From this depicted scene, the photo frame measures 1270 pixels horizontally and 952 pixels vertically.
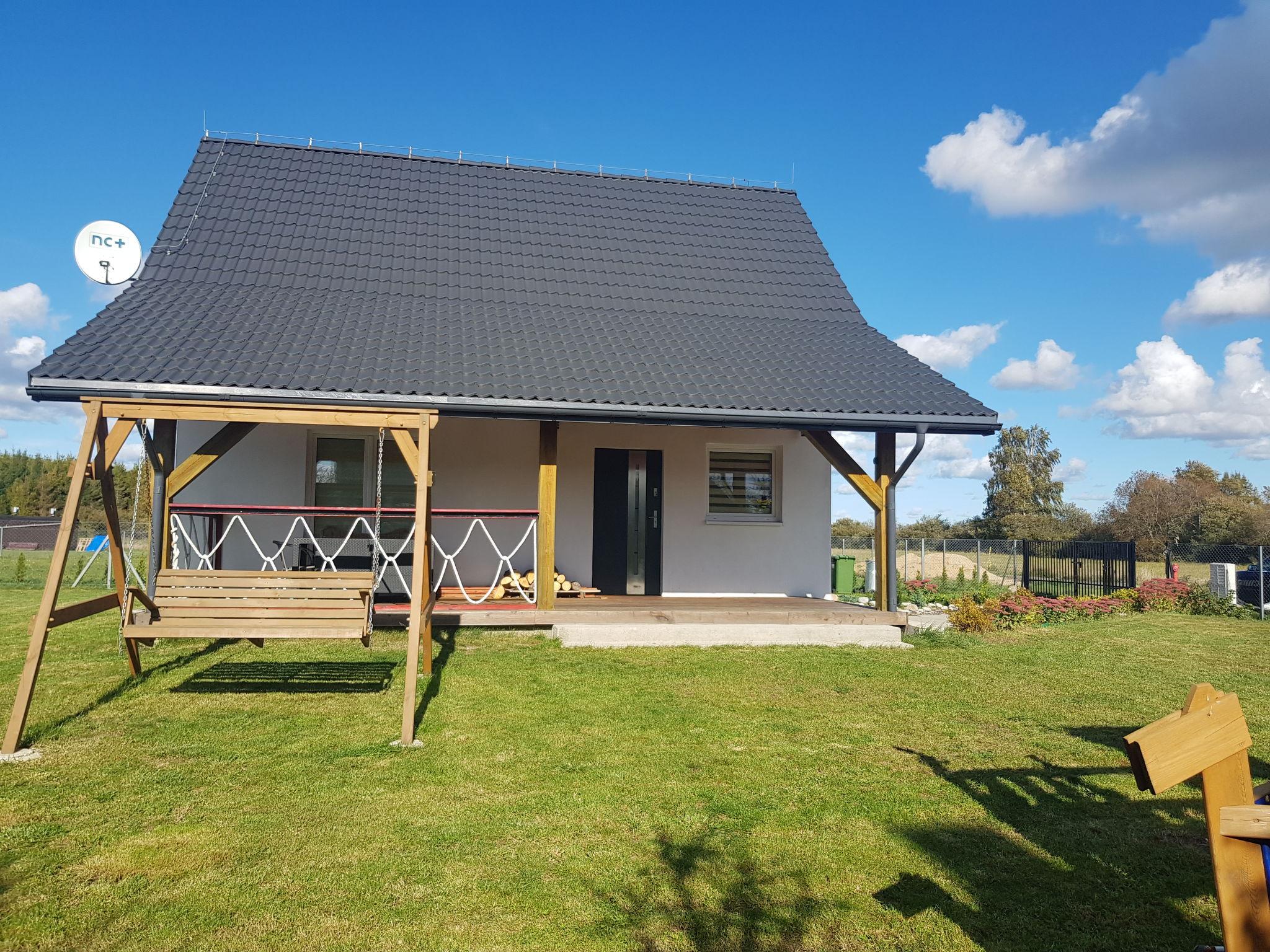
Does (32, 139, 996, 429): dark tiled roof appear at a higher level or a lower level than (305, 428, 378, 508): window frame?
higher

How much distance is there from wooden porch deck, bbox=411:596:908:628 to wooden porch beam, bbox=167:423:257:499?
2.32 meters

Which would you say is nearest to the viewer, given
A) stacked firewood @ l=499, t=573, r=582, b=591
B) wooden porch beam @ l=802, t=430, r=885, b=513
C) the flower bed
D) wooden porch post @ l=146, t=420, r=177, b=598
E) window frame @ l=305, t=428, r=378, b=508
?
wooden porch post @ l=146, t=420, r=177, b=598

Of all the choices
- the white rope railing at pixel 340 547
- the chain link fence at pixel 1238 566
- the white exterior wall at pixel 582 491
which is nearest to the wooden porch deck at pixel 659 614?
the white rope railing at pixel 340 547

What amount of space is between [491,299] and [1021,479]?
140 feet

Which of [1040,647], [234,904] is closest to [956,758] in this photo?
[234,904]

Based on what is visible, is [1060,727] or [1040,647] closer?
[1060,727]

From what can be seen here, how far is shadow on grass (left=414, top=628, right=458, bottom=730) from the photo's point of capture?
6.46 metres

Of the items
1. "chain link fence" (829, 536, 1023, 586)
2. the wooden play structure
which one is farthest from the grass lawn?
"chain link fence" (829, 536, 1023, 586)

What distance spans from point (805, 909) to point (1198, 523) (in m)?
35.0

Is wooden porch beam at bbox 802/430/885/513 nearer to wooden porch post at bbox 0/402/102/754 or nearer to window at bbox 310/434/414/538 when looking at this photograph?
window at bbox 310/434/414/538

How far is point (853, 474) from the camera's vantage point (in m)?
10.2

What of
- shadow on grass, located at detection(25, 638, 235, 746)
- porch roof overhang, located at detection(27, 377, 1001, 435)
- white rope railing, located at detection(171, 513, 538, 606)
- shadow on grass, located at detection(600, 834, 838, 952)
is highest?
porch roof overhang, located at detection(27, 377, 1001, 435)

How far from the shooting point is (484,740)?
578cm

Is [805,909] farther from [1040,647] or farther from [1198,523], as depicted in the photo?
[1198,523]
